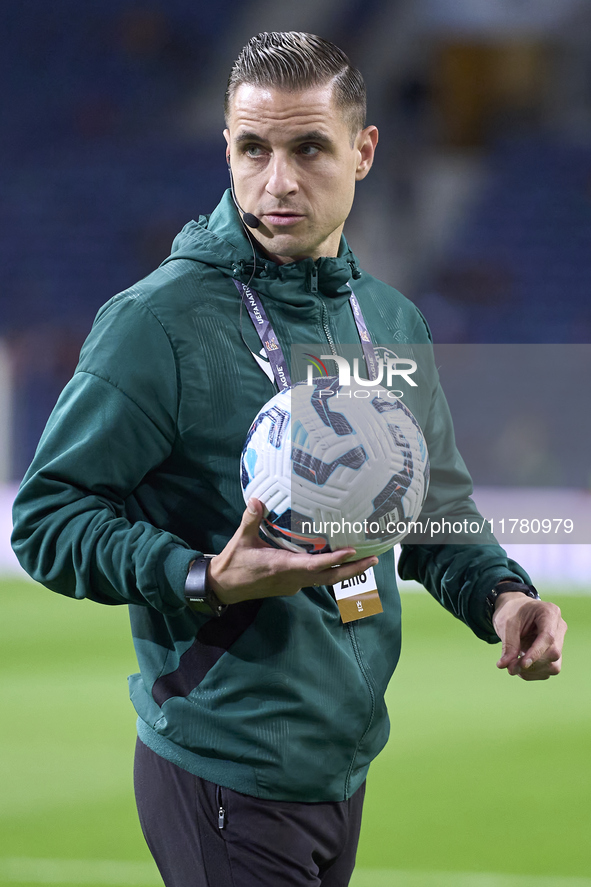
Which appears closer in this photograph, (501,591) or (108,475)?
(108,475)

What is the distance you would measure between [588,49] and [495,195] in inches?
86.4

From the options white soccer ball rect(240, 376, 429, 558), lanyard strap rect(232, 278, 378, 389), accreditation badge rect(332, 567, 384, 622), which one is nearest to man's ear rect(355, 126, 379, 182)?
lanyard strap rect(232, 278, 378, 389)

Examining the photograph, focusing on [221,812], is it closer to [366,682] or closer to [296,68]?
[366,682]

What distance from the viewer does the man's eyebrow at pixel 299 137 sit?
4.79 ft

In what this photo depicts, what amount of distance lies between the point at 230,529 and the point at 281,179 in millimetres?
530

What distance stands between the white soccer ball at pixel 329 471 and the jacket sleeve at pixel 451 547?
1.10 ft

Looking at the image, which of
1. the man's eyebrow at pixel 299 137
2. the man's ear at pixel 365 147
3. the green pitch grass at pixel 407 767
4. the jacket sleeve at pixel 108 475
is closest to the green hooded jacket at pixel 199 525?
the jacket sleeve at pixel 108 475

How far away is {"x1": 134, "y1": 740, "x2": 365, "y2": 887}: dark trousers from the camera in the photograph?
1396 mm

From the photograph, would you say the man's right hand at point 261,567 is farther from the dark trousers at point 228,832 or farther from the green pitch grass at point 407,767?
the green pitch grass at point 407,767

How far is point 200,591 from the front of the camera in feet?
4.10

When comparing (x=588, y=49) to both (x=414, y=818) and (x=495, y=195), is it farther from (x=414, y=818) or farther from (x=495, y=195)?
(x=414, y=818)

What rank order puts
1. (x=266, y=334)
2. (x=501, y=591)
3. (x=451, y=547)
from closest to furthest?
(x=266, y=334) → (x=501, y=591) → (x=451, y=547)

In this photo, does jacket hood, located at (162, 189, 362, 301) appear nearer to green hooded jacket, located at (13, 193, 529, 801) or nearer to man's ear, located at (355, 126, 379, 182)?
green hooded jacket, located at (13, 193, 529, 801)

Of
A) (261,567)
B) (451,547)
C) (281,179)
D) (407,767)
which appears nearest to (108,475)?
(261,567)
